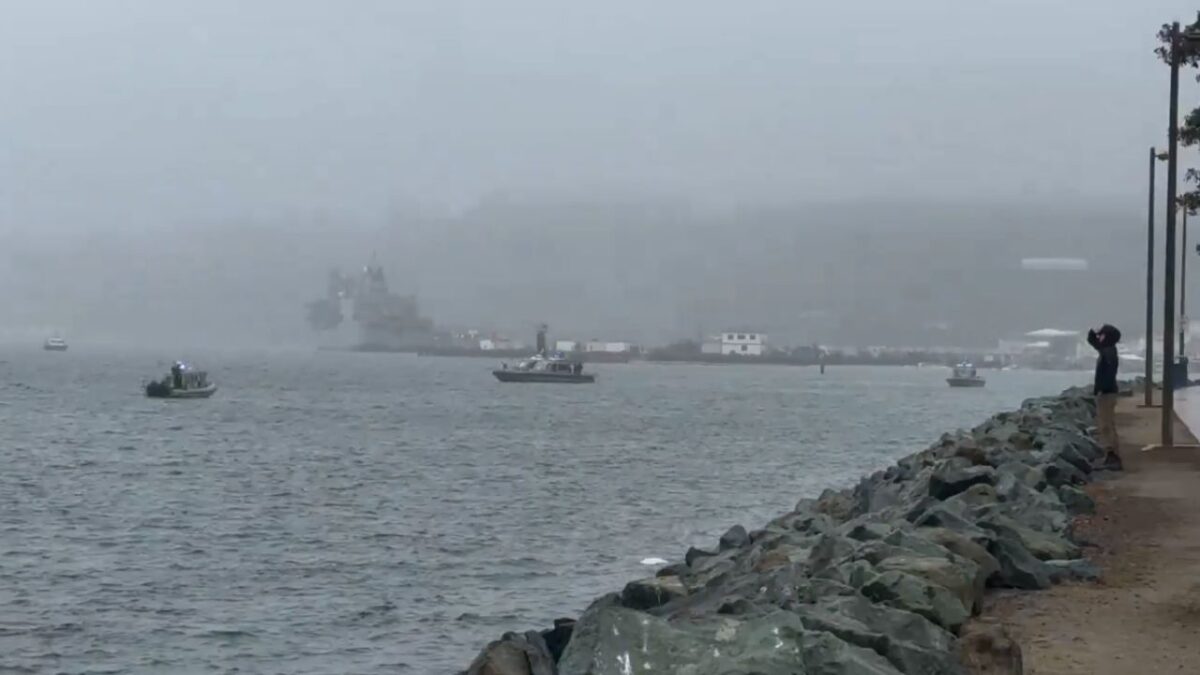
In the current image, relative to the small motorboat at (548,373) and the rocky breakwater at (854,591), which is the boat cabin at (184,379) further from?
the rocky breakwater at (854,591)

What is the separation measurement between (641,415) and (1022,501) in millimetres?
64518

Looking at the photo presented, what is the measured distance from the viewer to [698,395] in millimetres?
113500

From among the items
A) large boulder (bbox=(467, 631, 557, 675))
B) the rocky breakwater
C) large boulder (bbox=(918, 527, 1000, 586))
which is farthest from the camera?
large boulder (bbox=(918, 527, 1000, 586))

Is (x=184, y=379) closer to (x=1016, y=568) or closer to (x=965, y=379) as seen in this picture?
(x=965, y=379)

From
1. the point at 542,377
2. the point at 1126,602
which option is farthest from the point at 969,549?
the point at 542,377

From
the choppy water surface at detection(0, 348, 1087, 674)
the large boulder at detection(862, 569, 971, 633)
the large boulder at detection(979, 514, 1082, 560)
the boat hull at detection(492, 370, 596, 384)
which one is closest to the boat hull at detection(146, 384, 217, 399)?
the choppy water surface at detection(0, 348, 1087, 674)

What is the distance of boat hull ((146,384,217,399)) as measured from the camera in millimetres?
85062

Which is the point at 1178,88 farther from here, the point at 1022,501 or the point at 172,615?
the point at 172,615

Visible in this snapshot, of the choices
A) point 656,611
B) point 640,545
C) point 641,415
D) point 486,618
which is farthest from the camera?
point 641,415

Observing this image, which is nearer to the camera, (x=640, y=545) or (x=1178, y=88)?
(x=1178, y=88)

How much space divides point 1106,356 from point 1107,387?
1.23 ft

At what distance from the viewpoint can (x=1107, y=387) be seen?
19.2 meters

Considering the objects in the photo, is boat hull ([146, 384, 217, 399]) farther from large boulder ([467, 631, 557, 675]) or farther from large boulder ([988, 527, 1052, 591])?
large boulder ([467, 631, 557, 675])

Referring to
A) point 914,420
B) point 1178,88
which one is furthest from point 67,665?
point 914,420
